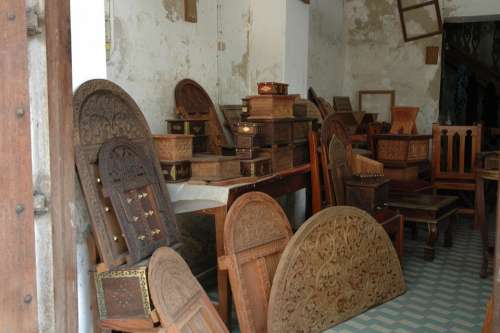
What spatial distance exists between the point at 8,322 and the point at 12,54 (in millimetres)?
856

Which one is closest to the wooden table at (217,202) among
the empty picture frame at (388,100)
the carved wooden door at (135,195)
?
the carved wooden door at (135,195)

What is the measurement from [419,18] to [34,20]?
292 inches

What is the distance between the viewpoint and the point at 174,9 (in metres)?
4.66

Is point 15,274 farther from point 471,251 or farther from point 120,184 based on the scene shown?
point 471,251

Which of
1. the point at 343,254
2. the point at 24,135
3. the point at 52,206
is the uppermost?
the point at 24,135

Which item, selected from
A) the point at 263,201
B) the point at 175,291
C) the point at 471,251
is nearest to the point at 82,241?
the point at 175,291

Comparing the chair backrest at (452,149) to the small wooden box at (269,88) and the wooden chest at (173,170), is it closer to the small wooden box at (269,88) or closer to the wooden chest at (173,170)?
the small wooden box at (269,88)

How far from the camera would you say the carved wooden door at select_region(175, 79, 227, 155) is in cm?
478

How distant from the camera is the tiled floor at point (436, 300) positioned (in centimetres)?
362

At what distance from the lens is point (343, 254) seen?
356 cm

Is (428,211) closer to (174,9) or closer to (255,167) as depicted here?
(255,167)

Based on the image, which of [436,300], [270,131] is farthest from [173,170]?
[436,300]

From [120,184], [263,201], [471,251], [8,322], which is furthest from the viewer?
[471,251]

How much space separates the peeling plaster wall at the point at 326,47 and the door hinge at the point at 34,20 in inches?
229
